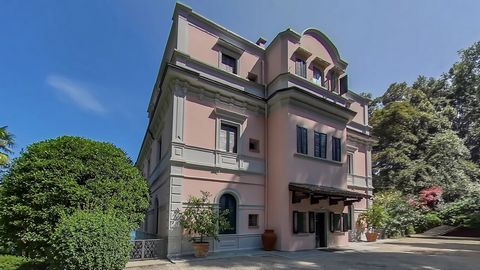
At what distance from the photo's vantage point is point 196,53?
44.8 feet

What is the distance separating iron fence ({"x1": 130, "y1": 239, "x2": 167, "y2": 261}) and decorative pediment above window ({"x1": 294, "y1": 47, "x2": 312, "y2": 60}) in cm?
1084

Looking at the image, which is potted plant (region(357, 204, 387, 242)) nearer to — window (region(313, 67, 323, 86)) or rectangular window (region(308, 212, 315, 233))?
rectangular window (region(308, 212, 315, 233))

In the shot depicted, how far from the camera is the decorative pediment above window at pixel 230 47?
1445 centimetres

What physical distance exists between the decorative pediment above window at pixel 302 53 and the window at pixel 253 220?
8.30 m

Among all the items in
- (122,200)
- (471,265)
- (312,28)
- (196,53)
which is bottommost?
(471,265)

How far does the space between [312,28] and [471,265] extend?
12715 millimetres

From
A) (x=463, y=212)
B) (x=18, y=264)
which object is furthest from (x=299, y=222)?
(x=463, y=212)

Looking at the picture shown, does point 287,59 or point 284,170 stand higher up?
point 287,59

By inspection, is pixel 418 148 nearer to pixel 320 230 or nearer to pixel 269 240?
pixel 320 230

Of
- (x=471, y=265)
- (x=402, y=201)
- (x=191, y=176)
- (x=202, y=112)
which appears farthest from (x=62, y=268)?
(x=402, y=201)

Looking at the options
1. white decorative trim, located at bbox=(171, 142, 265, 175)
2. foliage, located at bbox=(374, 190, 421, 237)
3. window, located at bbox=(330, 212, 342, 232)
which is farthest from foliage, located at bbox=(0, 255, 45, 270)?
foliage, located at bbox=(374, 190, 421, 237)

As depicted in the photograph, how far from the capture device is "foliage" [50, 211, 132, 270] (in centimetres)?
696

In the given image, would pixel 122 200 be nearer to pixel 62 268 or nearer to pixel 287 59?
pixel 62 268

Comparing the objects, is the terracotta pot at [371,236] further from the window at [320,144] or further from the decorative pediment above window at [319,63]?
the decorative pediment above window at [319,63]
